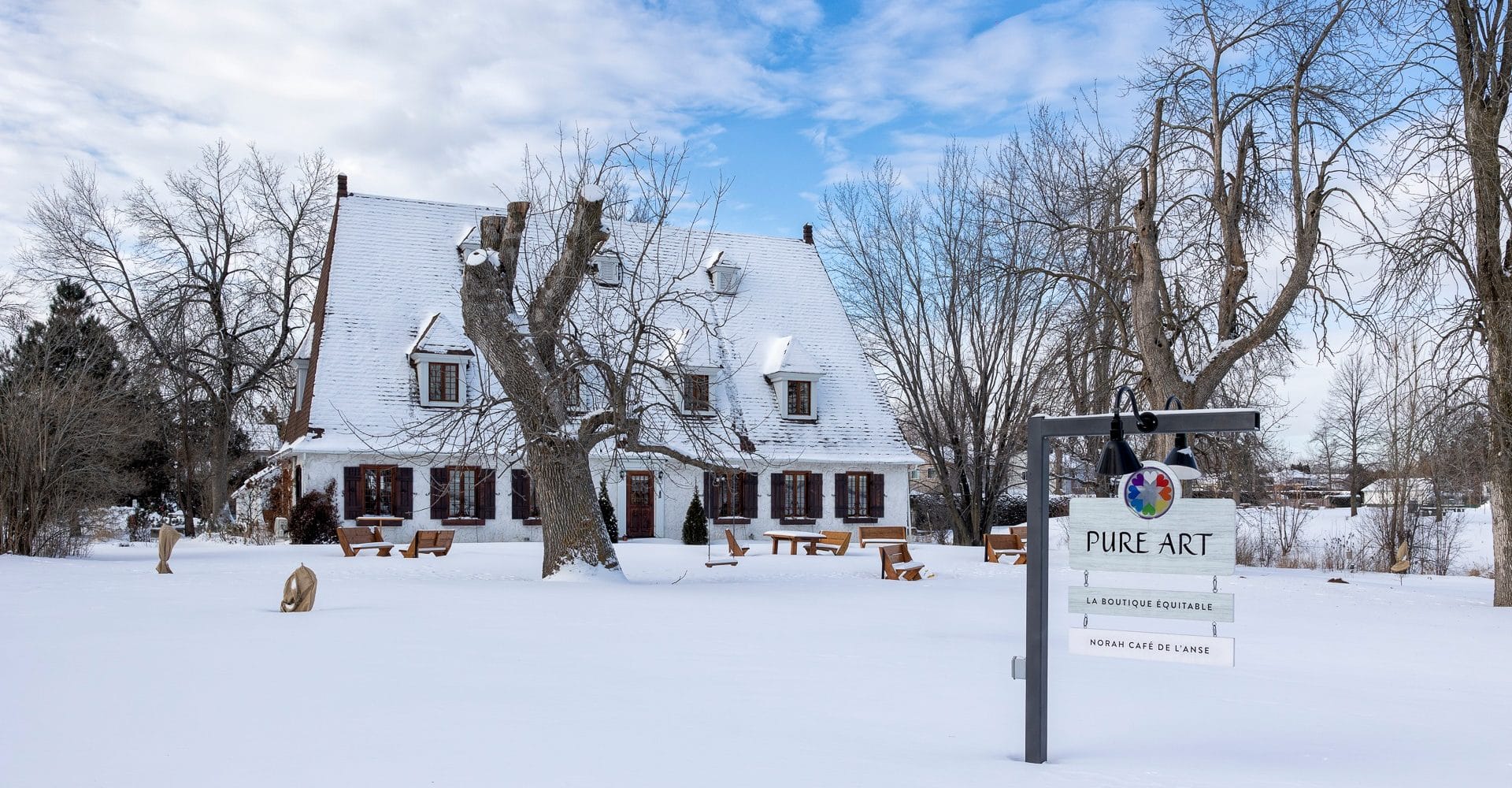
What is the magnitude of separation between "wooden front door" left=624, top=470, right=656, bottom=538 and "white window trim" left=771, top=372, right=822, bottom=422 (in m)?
4.44

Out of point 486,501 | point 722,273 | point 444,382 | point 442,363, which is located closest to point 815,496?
point 722,273

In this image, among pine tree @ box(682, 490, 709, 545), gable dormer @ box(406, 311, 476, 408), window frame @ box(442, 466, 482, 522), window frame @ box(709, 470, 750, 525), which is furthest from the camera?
window frame @ box(709, 470, 750, 525)

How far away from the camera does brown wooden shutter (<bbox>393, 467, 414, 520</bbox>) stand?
29562 millimetres

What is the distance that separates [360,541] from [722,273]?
606 inches

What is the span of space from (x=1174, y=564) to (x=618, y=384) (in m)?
11.6

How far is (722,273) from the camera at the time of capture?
117 ft

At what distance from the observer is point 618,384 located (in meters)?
17.2

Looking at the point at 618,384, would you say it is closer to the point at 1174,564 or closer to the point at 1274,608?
the point at 1274,608

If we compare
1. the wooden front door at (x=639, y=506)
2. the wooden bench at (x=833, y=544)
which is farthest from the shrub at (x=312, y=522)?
the wooden bench at (x=833, y=544)

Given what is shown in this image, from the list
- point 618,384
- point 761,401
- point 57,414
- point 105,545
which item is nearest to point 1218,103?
point 618,384

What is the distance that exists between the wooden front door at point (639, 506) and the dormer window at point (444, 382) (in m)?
5.24

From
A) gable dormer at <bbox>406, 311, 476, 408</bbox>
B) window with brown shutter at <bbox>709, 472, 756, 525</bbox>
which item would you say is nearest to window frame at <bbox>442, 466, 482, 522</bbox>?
gable dormer at <bbox>406, 311, 476, 408</bbox>

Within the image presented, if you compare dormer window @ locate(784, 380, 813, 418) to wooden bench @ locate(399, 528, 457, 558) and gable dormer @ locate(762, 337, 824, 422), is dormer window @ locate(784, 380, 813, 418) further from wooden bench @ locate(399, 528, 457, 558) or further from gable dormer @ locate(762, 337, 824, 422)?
wooden bench @ locate(399, 528, 457, 558)

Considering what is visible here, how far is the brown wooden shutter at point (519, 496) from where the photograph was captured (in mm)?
30938
